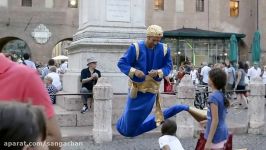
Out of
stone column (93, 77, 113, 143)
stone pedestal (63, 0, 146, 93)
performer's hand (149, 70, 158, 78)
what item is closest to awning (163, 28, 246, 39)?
stone pedestal (63, 0, 146, 93)

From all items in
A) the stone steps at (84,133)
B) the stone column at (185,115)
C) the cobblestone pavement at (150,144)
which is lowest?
the cobblestone pavement at (150,144)

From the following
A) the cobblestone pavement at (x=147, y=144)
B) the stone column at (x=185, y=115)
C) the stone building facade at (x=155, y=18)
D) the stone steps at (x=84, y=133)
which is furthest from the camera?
the stone building facade at (x=155, y=18)

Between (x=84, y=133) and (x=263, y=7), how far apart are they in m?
43.4

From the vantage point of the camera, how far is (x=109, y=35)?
1273cm

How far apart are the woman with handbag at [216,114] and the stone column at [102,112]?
4.72m

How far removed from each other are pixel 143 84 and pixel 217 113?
8.13 feet

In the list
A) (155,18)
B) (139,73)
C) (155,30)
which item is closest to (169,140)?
(139,73)

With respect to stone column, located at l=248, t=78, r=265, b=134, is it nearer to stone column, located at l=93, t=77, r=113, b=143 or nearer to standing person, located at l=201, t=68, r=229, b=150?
stone column, located at l=93, t=77, r=113, b=143

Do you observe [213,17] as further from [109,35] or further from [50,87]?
[50,87]

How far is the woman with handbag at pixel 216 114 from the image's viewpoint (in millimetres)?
5477

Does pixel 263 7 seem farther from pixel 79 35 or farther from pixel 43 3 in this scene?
pixel 79 35

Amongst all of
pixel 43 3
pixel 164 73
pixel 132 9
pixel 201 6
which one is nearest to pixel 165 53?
pixel 164 73

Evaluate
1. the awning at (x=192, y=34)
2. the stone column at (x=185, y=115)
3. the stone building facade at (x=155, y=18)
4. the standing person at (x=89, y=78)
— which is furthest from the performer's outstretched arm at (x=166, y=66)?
the awning at (x=192, y=34)

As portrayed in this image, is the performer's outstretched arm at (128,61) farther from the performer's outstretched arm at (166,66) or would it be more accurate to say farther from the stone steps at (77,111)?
the stone steps at (77,111)
